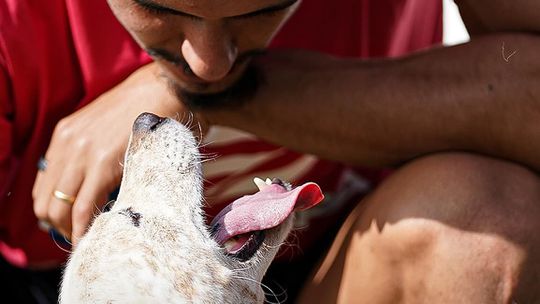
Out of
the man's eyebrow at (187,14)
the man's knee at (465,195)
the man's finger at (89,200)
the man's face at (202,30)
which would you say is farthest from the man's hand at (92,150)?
the man's knee at (465,195)

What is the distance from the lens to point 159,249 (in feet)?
5.08

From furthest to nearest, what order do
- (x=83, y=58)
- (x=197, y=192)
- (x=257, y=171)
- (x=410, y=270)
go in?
(x=257, y=171) < (x=83, y=58) < (x=410, y=270) < (x=197, y=192)

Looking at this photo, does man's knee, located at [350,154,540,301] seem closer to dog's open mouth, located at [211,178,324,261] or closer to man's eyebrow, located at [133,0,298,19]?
dog's open mouth, located at [211,178,324,261]

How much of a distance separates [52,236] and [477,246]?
84 cm

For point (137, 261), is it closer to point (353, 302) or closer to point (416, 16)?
point (353, 302)

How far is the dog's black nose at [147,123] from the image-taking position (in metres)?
1.73

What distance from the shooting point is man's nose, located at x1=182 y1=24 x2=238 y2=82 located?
5.52 ft

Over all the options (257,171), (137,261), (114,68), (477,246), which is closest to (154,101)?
(114,68)

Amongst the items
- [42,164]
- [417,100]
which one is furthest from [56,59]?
[417,100]

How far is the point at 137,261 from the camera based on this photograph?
5.00 ft

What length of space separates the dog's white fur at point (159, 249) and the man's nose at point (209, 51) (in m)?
0.13

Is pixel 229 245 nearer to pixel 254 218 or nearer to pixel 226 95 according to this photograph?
pixel 254 218

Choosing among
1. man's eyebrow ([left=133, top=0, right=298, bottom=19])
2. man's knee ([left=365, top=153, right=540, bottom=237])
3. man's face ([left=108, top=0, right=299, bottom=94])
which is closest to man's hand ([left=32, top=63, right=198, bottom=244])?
man's face ([left=108, top=0, right=299, bottom=94])

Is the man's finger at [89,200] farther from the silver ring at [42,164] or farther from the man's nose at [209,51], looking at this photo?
the man's nose at [209,51]
